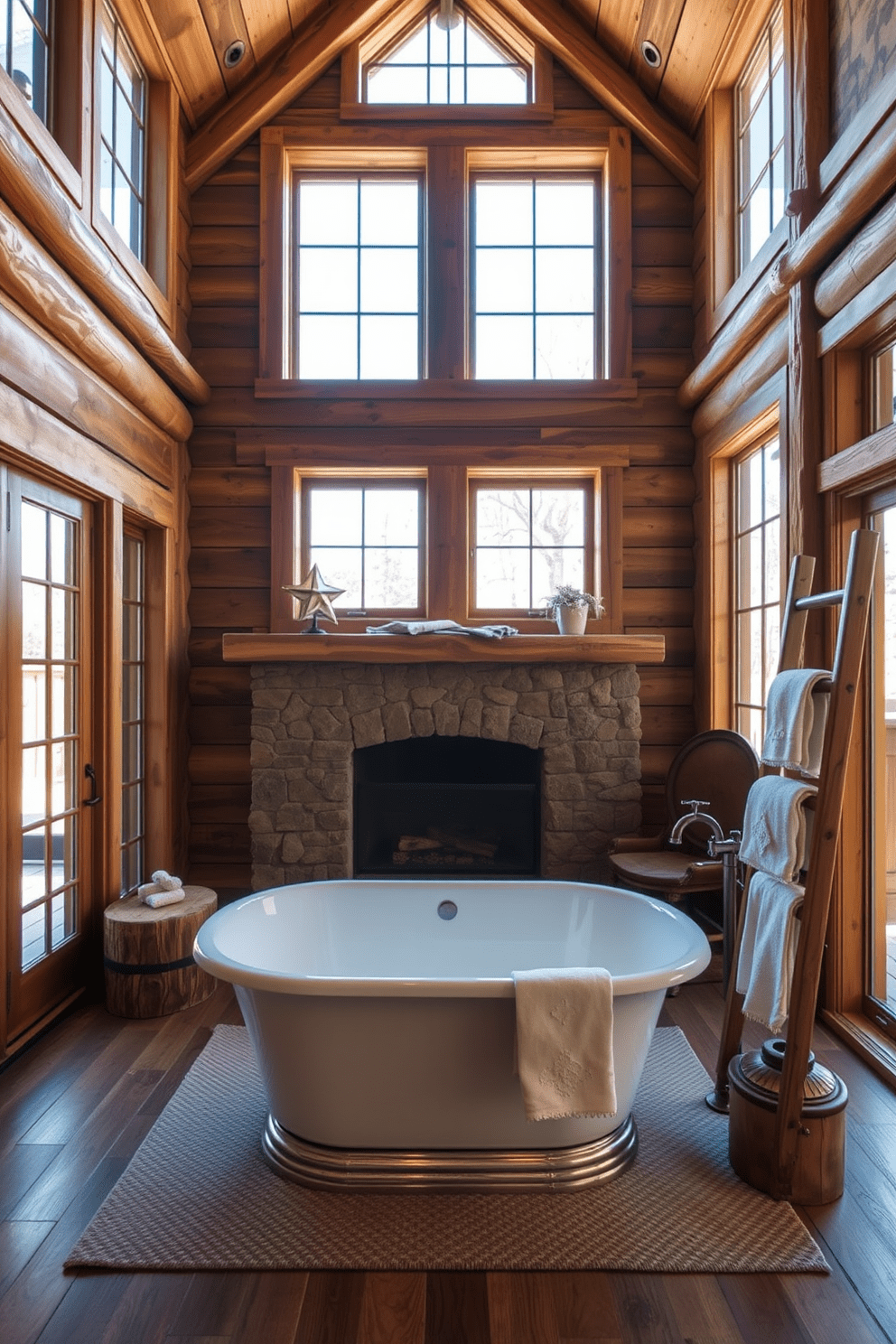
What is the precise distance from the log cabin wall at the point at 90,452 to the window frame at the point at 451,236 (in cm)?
48

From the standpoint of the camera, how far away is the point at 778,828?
228 cm

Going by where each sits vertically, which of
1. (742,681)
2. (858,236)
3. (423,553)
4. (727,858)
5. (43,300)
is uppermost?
(858,236)

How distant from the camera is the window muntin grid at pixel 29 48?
9.42 feet

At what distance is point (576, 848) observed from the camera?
14.4ft

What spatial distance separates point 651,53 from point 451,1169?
4970mm

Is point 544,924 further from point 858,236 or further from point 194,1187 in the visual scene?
point 858,236

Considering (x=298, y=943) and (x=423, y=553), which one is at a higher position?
(x=423, y=553)

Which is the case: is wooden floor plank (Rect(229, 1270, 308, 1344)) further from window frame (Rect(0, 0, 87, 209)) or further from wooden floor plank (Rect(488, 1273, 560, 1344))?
window frame (Rect(0, 0, 87, 209))

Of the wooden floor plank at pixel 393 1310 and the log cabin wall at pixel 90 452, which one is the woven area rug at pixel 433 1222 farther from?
the log cabin wall at pixel 90 452

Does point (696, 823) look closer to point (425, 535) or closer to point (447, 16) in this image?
point (425, 535)

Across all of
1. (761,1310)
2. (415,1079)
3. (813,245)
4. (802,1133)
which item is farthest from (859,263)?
(761,1310)

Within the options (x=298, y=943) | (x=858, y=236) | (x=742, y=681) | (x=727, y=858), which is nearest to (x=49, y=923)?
(x=298, y=943)

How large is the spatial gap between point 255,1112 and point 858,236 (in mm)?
3357

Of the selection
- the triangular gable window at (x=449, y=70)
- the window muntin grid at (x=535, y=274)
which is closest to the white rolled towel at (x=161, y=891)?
the window muntin grid at (x=535, y=274)
